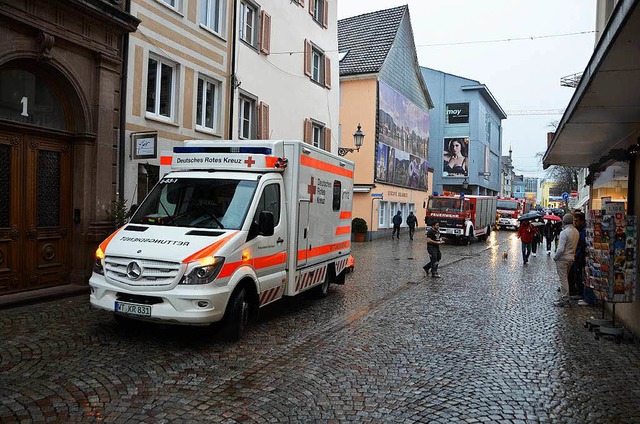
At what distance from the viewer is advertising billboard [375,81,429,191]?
103 feet

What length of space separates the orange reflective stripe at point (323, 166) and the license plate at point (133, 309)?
3.45m

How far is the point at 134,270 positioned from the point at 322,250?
4129mm

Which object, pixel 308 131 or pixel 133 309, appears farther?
A: pixel 308 131

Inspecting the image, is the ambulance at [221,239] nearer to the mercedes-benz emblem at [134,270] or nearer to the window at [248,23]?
the mercedes-benz emblem at [134,270]

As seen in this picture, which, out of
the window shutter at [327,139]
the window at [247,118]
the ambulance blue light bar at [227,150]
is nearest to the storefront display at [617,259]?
the ambulance blue light bar at [227,150]

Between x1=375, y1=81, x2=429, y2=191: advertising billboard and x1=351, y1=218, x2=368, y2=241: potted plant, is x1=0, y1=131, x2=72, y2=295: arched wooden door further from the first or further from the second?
x1=375, y1=81, x2=429, y2=191: advertising billboard

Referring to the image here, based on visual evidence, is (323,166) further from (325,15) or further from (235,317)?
(325,15)

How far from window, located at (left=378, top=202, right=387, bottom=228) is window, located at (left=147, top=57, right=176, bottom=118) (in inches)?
764

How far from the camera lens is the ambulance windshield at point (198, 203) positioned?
7.31 m

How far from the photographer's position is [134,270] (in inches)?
255

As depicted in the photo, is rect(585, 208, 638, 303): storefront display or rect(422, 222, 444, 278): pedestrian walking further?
rect(422, 222, 444, 278): pedestrian walking

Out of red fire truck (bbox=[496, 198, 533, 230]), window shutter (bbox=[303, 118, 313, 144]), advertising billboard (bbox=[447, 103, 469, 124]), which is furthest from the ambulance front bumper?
advertising billboard (bbox=[447, 103, 469, 124])

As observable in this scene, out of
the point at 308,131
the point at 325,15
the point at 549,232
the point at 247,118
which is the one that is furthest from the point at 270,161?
the point at 549,232

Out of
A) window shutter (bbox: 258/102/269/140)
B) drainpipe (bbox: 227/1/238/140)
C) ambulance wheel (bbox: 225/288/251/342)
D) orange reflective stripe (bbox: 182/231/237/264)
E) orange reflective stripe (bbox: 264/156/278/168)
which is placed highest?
drainpipe (bbox: 227/1/238/140)
